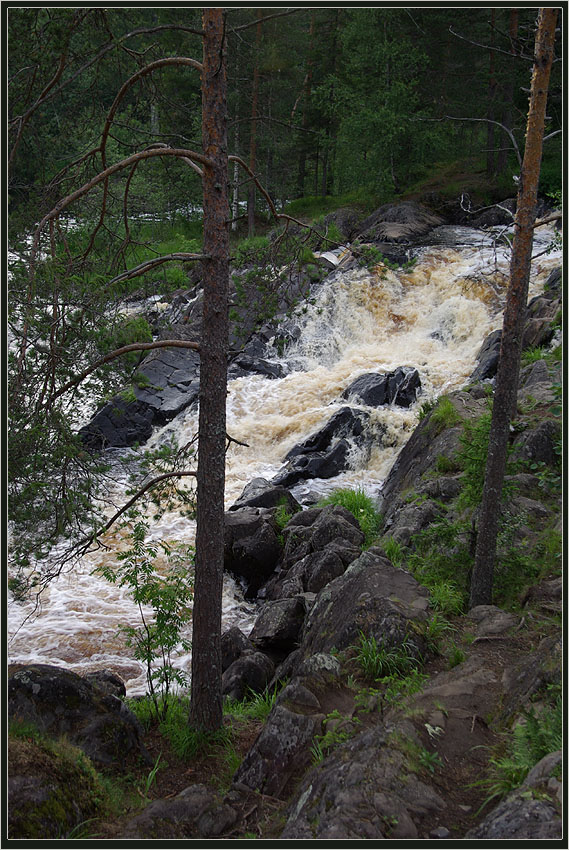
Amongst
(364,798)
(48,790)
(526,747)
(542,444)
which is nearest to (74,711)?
(48,790)

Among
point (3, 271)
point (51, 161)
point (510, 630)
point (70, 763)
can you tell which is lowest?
point (70, 763)

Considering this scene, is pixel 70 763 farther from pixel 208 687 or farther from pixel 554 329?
pixel 554 329

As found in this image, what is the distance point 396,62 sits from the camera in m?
25.0

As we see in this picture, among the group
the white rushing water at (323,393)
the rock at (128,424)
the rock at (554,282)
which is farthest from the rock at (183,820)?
the rock at (554,282)

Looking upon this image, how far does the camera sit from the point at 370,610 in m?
6.00

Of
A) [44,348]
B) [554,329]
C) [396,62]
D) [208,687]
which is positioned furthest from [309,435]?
[396,62]

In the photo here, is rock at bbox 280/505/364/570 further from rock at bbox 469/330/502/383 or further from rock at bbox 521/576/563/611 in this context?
rock at bbox 469/330/502/383

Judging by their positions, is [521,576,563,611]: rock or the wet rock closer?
the wet rock

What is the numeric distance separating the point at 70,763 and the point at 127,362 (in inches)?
136

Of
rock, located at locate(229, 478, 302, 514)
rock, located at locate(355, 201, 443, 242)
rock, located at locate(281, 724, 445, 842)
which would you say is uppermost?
rock, located at locate(355, 201, 443, 242)

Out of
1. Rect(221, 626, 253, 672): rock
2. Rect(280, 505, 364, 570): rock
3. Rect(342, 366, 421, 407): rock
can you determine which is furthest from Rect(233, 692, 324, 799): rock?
Rect(342, 366, 421, 407): rock

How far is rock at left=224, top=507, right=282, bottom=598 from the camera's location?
11.2m

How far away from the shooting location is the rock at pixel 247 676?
7668 millimetres

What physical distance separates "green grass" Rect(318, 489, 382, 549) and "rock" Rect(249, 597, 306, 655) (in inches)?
94.1
